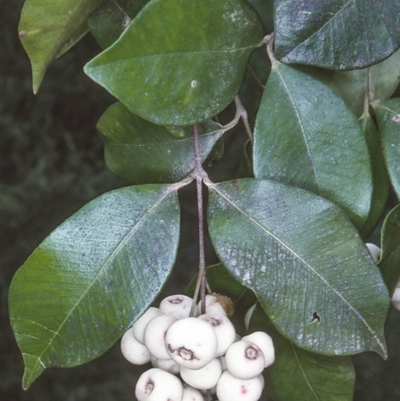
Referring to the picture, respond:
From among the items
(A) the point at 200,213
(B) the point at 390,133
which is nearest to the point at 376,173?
(B) the point at 390,133

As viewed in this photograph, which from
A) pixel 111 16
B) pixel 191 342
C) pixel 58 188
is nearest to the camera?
pixel 191 342

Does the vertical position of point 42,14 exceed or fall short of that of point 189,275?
it exceeds it

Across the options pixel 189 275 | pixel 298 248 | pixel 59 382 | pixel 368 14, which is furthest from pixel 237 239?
pixel 59 382

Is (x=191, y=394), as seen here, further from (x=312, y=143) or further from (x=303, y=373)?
(x=312, y=143)

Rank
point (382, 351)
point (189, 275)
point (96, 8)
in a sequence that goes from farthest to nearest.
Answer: point (189, 275) → point (96, 8) → point (382, 351)

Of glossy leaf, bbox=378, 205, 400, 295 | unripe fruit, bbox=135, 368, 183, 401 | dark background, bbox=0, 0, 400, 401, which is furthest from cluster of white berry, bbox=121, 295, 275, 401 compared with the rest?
dark background, bbox=0, 0, 400, 401

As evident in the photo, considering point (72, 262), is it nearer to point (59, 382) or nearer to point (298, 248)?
point (298, 248)

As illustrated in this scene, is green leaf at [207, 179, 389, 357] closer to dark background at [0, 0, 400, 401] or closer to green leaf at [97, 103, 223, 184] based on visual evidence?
green leaf at [97, 103, 223, 184]
